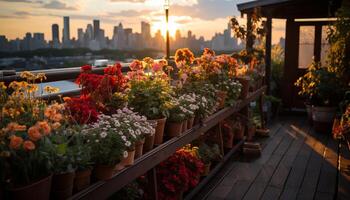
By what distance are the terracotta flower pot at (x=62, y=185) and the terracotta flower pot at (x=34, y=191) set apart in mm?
88

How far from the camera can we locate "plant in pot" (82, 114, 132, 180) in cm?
201

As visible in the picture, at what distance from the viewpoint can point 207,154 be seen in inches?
162

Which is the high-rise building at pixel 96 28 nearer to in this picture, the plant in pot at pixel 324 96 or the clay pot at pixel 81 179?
the clay pot at pixel 81 179

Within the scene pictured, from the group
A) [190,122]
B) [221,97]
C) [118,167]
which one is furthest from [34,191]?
[221,97]

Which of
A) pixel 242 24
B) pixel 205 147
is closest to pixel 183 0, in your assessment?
pixel 242 24

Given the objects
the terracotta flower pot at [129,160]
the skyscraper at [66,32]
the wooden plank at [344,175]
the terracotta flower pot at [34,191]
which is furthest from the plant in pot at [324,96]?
the terracotta flower pot at [34,191]

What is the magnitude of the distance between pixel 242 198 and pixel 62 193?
7.87ft

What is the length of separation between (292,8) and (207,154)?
480 centimetres

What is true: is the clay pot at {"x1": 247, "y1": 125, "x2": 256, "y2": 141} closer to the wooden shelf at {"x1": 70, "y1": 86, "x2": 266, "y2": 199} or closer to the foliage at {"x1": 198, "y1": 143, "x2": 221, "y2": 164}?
the foliage at {"x1": 198, "y1": 143, "x2": 221, "y2": 164}

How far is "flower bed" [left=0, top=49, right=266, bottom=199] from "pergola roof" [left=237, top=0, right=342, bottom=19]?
3526mm

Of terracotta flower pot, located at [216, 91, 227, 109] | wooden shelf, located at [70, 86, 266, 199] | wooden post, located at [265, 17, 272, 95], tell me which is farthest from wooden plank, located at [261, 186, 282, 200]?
wooden post, located at [265, 17, 272, 95]

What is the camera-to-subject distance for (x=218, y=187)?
160 inches

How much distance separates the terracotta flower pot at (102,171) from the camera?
2023mm

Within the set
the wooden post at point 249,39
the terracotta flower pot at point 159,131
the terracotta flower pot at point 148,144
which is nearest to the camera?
the terracotta flower pot at point 148,144
